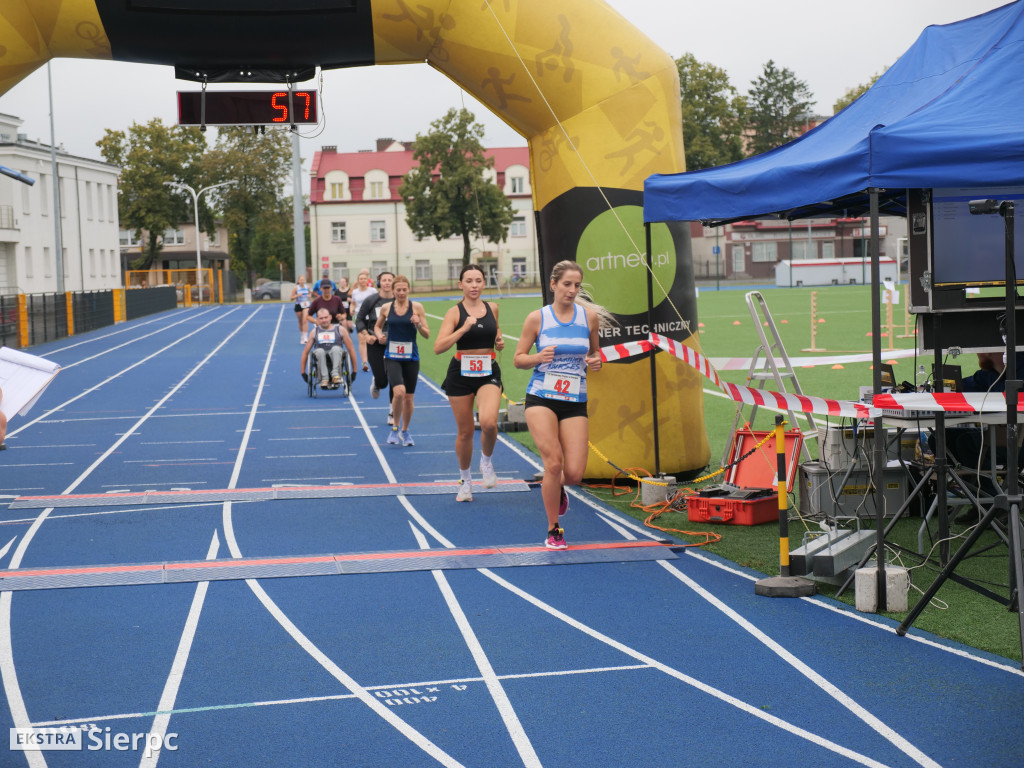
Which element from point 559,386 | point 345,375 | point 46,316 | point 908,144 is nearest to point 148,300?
point 46,316

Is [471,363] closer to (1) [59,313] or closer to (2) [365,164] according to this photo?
(1) [59,313]

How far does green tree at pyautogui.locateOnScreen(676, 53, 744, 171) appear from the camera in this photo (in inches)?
3078

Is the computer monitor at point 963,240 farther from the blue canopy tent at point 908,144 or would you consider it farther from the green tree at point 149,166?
the green tree at point 149,166

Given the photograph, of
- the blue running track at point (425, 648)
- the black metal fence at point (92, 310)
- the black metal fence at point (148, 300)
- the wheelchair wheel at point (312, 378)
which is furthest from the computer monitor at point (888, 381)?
the black metal fence at point (148, 300)

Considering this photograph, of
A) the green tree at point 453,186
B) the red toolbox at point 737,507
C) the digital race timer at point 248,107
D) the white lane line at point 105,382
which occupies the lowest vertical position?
the red toolbox at point 737,507

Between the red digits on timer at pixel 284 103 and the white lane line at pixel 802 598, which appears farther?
the red digits on timer at pixel 284 103

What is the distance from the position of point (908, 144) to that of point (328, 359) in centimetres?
1388

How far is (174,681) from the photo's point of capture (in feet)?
17.6

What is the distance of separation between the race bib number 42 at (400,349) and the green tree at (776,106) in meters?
84.9

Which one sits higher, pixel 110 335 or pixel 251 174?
pixel 251 174

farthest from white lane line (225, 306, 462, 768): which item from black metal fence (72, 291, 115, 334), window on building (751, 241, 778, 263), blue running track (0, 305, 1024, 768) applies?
window on building (751, 241, 778, 263)

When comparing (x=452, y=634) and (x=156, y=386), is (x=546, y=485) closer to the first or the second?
(x=452, y=634)

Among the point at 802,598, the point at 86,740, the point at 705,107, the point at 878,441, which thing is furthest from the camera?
the point at 705,107

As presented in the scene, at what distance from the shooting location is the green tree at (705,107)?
7819 cm
